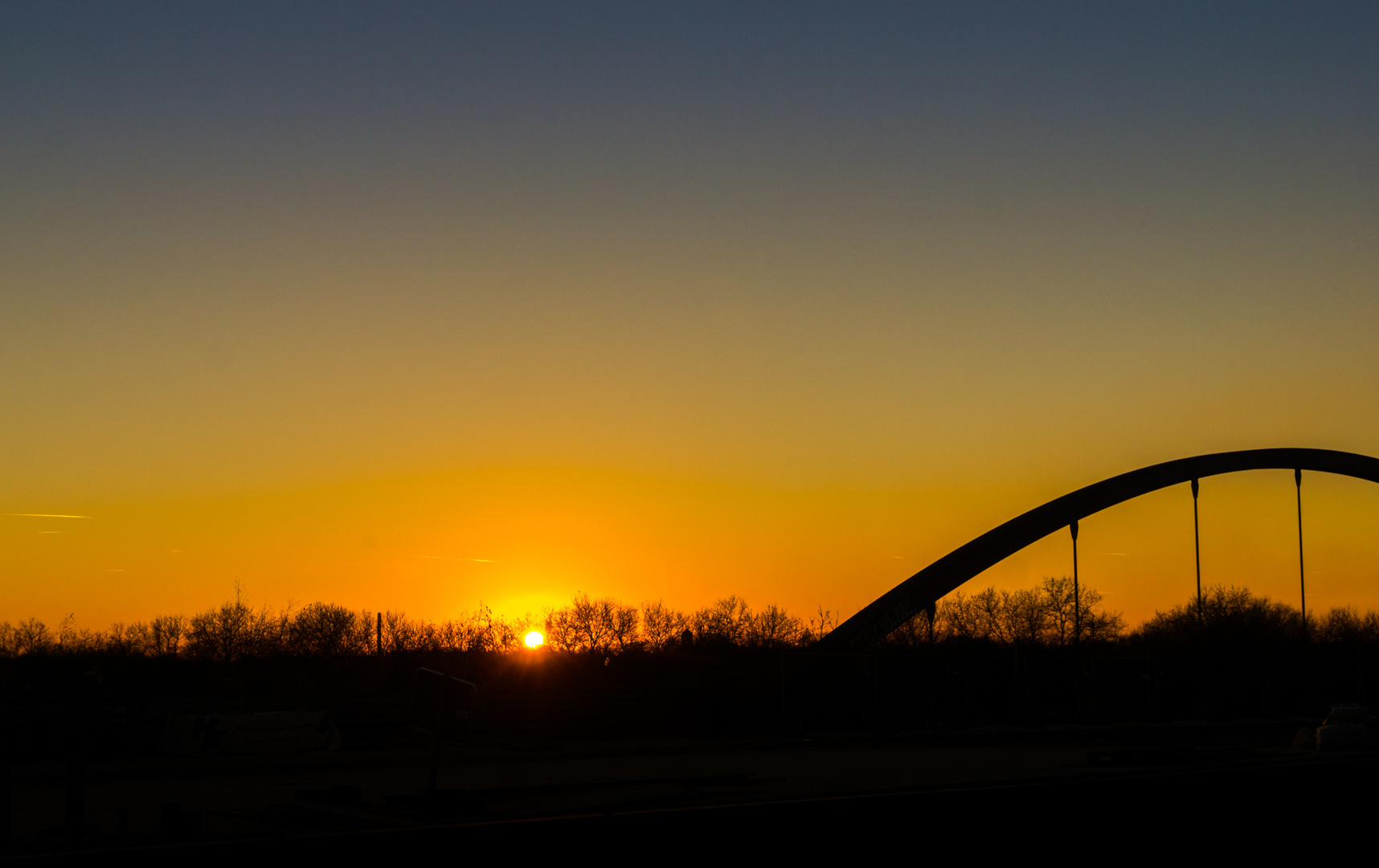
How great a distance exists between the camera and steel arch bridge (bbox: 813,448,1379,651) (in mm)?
46719

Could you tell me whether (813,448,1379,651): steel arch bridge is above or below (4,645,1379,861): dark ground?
above

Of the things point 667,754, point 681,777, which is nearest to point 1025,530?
point 667,754

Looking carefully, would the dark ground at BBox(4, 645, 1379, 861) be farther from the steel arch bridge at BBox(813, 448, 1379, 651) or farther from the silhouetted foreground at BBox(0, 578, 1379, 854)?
the steel arch bridge at BBox(813, 448, 1379, 651)

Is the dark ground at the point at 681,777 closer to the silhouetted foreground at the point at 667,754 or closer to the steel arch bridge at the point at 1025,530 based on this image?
the silhouetted foreground at the point at 667,754

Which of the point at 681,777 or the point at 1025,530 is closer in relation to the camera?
→ the point at 681,777

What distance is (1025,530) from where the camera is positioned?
5025 cm

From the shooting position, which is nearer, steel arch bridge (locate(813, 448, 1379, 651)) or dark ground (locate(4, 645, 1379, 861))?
dark ground (locate(4, 645, 1379, 861))

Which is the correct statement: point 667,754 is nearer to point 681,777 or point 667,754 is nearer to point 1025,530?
point 681,777

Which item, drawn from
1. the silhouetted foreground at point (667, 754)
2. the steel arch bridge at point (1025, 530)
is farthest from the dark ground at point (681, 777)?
the steel arch bridge at point (1025, 530)

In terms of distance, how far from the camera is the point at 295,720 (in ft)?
85.4

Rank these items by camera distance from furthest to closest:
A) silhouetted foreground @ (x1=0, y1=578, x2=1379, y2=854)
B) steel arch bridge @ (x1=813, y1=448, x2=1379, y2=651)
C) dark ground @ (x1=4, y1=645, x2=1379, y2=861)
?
steel arch bridge @ (x1=813, y1=448, x2=1379, y2=651), silhouetted foreground @ (x1=0, y1=578, x2=1379, y2=854), dark ground @ (x1=4, y1=645, x2=1379, y2=861)

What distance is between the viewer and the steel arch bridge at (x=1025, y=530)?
1839 inches

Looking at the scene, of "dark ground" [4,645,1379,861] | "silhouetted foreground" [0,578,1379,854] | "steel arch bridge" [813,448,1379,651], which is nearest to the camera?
"dark ground" [4,645,1379,861]

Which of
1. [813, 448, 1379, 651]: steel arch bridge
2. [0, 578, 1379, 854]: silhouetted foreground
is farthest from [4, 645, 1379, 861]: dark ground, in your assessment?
[813, 448, 1379, 651]: steel arch bridge
